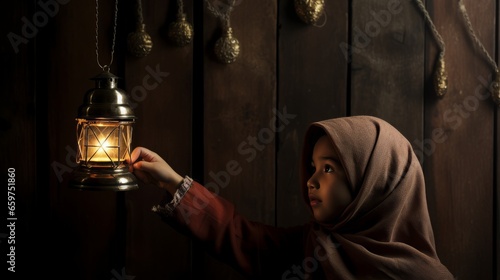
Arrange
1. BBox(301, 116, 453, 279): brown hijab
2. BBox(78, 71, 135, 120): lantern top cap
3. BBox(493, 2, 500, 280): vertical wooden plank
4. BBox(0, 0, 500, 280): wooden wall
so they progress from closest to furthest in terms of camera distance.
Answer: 1. BBox(78, 71, 135, 120): lantern top cap
2. BBox(301, 116, 453, 279): brown hijab
3. BBox(0, 0, 500, 280): wooden wall
4. BBox(493, 2, 500, 280): vertical wooden plank

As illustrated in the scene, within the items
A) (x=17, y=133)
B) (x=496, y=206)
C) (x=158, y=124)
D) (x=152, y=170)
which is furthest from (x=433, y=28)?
(x=17, y=133)

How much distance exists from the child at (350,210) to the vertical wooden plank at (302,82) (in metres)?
0.26

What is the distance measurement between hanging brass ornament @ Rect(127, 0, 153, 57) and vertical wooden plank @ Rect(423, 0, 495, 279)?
38.7 inches

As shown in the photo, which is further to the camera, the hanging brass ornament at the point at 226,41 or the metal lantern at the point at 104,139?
the hanging brass ornament at the point at 226,41

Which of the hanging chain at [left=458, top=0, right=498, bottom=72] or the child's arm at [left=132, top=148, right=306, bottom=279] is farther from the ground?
the hanging chain at [left=458, top=0, right=498, bottom=72]

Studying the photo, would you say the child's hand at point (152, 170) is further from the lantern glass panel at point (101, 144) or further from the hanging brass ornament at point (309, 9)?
the hanging brass ornament at point (309, 9)

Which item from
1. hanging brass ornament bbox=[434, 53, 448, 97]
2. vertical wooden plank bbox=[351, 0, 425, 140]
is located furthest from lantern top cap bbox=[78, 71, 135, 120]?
hanging brass ornament bbox=[434, 53, 448, 97]

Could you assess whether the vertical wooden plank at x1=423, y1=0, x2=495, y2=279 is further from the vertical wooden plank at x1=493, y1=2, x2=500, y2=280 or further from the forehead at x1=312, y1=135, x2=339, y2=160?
the forehead at x1=312, y1=135, x2=339, y2=160

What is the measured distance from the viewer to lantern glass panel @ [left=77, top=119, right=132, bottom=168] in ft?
4.98

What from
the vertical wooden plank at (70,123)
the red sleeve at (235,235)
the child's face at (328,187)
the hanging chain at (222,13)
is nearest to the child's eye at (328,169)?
the child's face at (328,187)

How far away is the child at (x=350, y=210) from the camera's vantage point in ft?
5.09

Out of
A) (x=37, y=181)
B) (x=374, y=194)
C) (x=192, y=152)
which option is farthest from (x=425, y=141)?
(x=37, y=181)

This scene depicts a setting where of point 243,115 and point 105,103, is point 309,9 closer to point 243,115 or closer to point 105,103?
point 243,115

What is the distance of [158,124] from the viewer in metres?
1.84
